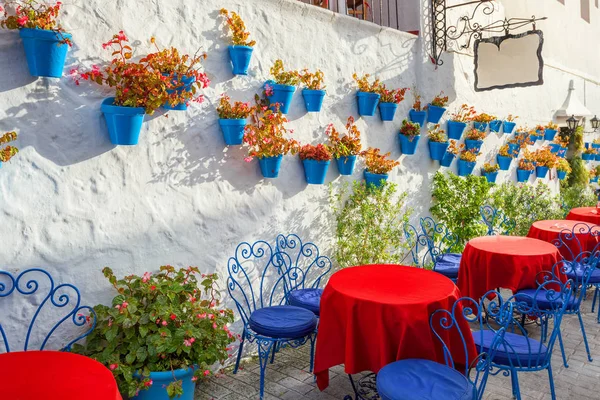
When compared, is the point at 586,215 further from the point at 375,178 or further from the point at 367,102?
the point at 367,102

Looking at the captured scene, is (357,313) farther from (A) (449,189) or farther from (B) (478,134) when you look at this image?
(B) (478,134)

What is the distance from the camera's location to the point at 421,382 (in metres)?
2.94

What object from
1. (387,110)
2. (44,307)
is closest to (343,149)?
(387,110)

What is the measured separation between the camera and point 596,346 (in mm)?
4855

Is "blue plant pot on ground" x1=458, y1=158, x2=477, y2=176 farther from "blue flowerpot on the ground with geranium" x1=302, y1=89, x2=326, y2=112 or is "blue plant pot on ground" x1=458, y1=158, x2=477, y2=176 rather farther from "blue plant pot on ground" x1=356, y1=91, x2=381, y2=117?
"blue flowerpot on the ground with geranium" x1=302, y1=89, x2=326, y2=112

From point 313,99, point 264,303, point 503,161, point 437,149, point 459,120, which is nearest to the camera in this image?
point 264,303

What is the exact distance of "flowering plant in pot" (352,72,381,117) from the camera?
5.61 meters

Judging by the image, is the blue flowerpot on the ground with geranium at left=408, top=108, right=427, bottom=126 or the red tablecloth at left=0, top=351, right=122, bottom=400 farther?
the blue flowerpot on the ground with geranium at left=408, top=108, right=427, bottom=126

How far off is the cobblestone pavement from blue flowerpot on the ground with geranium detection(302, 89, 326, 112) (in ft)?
7.69

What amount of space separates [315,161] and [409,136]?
71.1 inches

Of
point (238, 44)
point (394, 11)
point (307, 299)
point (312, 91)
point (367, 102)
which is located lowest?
point (307, 299)

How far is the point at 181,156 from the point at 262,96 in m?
1.05

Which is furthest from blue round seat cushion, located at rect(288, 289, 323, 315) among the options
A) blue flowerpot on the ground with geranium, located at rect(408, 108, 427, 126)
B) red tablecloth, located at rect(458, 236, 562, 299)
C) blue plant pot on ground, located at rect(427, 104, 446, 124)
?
blue plant pot on ground, located at rect(427, 104, 446, 124)

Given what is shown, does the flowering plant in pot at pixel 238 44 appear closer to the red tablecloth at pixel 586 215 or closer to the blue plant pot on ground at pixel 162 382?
the blue plant pot on ground at pixel 162 382
